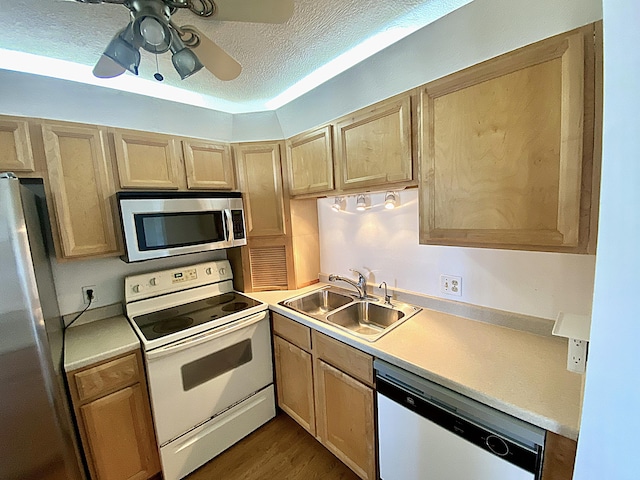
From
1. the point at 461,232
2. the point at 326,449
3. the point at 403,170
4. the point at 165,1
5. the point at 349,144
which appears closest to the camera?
the point at 165,1

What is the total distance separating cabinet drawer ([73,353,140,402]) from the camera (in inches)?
52.3

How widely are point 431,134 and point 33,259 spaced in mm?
1783

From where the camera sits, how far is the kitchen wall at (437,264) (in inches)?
48.4

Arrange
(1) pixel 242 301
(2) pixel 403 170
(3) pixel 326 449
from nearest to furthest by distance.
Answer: (2) pixel 403 170, (3) pixel 326 449, (1) pixel 242 301

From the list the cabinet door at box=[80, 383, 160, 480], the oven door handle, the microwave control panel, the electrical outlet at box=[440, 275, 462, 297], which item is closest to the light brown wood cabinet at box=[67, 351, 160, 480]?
the cabinet door at box=[80, 383, 160, 480]

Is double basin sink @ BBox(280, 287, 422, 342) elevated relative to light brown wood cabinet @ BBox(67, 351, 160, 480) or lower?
elevated

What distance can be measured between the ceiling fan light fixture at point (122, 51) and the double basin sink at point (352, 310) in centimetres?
148

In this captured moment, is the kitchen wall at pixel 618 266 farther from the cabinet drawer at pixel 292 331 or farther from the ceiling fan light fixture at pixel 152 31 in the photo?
the cabinet drawer at pixel 292 331

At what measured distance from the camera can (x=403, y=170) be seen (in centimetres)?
135

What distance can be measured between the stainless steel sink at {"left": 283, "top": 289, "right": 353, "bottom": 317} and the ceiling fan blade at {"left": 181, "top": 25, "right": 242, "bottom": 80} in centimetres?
148

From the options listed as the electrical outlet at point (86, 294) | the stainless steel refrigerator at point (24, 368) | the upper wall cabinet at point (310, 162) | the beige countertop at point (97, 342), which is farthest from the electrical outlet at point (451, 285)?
the electrical outlet at point (86, 294)

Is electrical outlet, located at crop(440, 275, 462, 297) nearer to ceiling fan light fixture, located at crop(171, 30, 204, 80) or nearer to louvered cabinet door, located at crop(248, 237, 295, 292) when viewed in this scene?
louvered cabinet door, located at crop(248, 237, 295, 292)

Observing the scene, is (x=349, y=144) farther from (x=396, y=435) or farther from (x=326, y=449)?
(x=326, y=449)

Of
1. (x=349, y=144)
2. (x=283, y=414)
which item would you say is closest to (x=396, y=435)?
(x=283, y=414)
